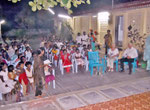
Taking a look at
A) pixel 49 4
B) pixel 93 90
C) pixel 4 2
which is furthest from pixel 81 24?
pixel 49 4

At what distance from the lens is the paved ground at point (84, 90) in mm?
5142

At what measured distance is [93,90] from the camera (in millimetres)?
6074

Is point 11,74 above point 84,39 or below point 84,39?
below

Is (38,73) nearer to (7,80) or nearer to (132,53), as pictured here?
(7,80)

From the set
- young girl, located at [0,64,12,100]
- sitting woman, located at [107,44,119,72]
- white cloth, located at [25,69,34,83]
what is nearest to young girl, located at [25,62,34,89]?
white cloth, located at [25,69,34,83]

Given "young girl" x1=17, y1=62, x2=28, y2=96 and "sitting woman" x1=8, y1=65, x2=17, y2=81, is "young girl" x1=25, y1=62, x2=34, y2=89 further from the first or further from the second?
"sitting woman" x1=8, y1=65, x2=17, y2=81

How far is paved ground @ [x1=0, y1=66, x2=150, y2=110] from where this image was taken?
5142mm

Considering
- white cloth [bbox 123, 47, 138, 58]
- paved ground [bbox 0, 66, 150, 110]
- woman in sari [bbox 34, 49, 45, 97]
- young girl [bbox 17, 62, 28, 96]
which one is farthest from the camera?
white cloth [bbox 123, 47, 138, 58]

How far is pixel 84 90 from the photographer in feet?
19.7

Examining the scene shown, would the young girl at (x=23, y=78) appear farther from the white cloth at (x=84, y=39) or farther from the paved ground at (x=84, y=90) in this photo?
the white cloth at (x=84, y=39)

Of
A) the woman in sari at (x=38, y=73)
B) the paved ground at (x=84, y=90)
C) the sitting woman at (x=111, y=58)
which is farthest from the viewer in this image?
the sitting woman at (x=111, y=58)

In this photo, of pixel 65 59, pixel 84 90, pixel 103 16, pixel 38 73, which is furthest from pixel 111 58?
pixel 103 16

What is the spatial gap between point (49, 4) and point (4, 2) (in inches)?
672

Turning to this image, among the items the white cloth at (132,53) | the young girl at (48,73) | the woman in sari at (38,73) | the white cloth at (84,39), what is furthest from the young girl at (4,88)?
the white cloth at (84,39)
